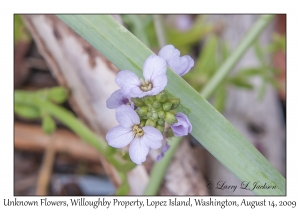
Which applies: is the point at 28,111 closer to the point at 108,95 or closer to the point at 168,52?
the point at 108,95

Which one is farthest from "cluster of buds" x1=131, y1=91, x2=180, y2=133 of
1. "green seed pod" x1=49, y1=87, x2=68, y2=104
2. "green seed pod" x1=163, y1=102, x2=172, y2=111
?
"green seed pod" x1=49, y1=87, x2=68, y2=104

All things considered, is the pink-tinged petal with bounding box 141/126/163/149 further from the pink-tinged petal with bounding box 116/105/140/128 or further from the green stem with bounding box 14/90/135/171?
the green stem with bounding box 14/90/135/171

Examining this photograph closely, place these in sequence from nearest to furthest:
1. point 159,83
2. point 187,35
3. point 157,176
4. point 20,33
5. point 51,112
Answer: point 159,83 < point 157,176 < point 51,112 < point 20,33 < point 187,35

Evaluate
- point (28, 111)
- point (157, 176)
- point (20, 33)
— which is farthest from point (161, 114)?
point (20, 33)

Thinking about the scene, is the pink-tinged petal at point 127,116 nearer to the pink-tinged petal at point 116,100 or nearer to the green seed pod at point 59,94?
the pink-tinged petal at point 116,100
